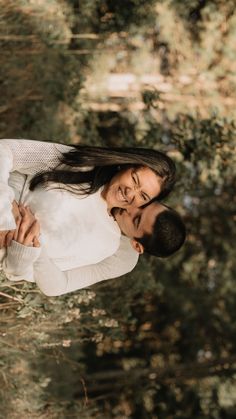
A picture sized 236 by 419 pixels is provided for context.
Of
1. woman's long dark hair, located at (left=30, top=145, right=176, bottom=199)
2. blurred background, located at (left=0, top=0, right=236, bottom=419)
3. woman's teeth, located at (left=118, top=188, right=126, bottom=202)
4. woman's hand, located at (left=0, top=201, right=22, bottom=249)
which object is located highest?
woman's long dark hair, located at (left=30, top=145, right=176, bottom=199)

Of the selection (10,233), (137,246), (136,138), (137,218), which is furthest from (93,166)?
(136,138)

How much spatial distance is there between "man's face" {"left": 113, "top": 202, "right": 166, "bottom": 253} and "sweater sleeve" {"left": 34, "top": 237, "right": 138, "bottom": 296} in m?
0.15

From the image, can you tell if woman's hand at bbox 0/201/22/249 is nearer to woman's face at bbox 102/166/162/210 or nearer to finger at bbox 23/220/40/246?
finger at bbox 23/220/40/246

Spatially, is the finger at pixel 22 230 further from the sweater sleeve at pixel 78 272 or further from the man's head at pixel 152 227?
the man's head at pixel 152 227

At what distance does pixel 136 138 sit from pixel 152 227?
4.06 meters

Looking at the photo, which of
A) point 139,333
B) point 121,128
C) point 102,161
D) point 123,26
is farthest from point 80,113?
point 102,161

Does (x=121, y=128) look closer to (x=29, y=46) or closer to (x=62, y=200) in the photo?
(x=29, y=46)

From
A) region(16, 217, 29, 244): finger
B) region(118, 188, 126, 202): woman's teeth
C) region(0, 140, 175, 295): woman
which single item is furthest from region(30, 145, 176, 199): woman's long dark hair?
region(16, 217, 29, 244): finger

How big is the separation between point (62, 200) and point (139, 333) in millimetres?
6164

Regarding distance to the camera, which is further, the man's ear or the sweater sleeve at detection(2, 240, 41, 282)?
the man's ear

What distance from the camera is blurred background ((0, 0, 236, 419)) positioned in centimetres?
517

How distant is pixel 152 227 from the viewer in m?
2.54

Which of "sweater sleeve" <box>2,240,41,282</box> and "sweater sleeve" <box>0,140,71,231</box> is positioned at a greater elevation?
"sweater sleeve" <box>0,140,71,231</box>

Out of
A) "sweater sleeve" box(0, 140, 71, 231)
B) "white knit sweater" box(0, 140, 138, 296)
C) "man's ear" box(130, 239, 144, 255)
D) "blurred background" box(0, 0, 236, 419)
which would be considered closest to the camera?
"sweater sleeve" box(0, 140, 71, 231)
